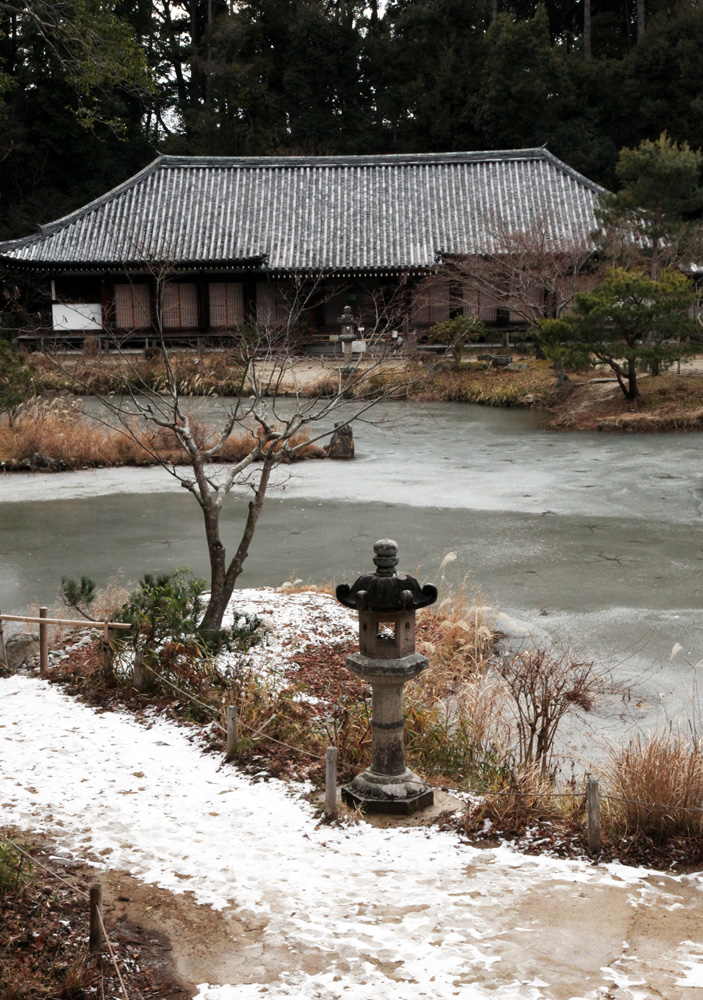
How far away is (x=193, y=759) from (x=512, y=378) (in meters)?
21.0

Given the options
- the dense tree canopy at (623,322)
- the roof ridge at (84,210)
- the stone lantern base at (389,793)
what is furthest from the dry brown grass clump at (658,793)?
the roof ridge at (84,210)

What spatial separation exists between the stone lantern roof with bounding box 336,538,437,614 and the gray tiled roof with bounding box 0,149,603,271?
80.1 ft

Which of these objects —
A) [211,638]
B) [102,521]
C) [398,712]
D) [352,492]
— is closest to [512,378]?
[352,492]

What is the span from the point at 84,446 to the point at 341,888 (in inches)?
544

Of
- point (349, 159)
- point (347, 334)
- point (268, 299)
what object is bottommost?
point (347, 334)

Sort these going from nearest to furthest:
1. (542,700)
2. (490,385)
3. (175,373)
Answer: (542,700), (175,373), (490,385)

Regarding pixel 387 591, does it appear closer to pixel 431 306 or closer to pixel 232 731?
pixel 232 731

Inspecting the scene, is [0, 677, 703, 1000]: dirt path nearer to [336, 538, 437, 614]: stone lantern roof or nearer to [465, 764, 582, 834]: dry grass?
[465, 764, 582, 834]: dry grass

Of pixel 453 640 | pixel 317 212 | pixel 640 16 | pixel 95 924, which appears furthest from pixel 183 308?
pixel 95 924

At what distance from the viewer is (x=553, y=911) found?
161 inches

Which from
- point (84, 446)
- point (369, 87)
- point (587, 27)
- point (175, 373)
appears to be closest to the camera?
point (84, 446)

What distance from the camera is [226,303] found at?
30891mm

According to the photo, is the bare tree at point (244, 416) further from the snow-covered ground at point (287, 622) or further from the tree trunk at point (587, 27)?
the tree trunk at point (587, 27)

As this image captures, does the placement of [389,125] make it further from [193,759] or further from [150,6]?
[193,759]
